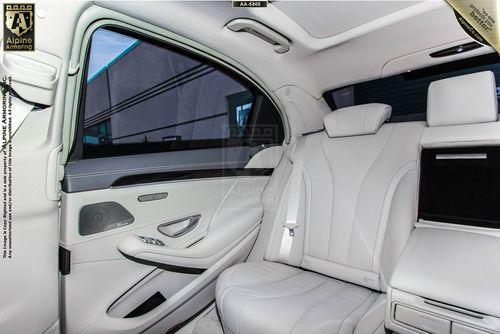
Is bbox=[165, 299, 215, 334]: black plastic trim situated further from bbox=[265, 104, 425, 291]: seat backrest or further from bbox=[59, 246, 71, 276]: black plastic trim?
bbox=[59, 246, 71, 276]: black plastic trim

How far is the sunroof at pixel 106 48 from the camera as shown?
4.51 feet

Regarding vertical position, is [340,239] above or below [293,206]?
below

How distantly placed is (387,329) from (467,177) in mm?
771

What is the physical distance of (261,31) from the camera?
154cm

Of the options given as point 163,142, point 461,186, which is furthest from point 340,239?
point 163,142

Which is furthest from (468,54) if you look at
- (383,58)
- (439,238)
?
(439,238)

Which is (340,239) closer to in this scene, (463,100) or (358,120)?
(358,120)

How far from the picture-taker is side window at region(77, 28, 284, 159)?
144 cm

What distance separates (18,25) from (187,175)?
0.94 metres

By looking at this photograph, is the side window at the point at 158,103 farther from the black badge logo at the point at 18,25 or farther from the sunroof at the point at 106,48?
the black badge logo at the point at 18,25

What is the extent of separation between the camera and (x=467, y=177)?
53.6 inches

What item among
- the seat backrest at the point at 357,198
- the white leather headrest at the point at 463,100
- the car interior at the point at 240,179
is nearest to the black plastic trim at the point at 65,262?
the car interior at the point at 240,179

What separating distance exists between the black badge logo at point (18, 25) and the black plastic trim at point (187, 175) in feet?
2.11

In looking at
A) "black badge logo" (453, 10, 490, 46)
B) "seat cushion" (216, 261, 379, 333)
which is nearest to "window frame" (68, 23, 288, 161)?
"seat cushion" (216, 261, 379, 333)
